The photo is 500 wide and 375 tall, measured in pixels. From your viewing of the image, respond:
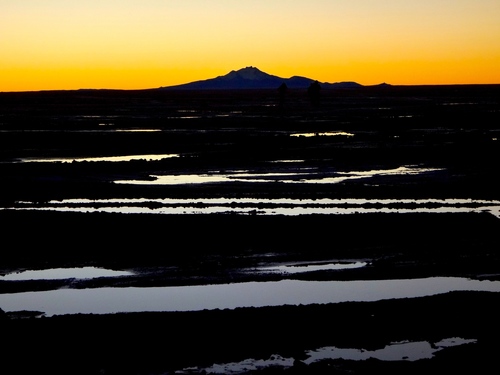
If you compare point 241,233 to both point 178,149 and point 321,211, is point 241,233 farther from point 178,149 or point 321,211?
point 178,149

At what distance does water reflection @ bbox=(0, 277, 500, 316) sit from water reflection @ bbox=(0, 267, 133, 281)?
1.00m

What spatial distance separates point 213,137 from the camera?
153 ft

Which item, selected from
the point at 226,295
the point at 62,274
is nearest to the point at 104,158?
the point at 62,274

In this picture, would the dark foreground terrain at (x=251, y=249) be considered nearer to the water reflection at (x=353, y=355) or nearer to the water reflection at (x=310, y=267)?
the water reflection at (x=353, y=355)

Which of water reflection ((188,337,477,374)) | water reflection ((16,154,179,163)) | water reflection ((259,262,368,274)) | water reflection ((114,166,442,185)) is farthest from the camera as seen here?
water reflection ((16,154,179,163))

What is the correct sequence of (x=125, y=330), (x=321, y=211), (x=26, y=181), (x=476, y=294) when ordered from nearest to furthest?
(x=125, y=330) < (x=476, y=294) < (x=321, y=211) < (x=26, y=181)

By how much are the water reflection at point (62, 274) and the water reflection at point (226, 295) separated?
3.27ft

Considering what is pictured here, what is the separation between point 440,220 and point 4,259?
29.4 ft

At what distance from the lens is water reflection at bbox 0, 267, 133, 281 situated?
1430cm

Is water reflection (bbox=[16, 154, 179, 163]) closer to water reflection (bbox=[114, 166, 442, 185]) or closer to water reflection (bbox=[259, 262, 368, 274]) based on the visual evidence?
water reflection (bbox=[114, 166, 442, 185])

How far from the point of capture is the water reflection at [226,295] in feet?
40.1

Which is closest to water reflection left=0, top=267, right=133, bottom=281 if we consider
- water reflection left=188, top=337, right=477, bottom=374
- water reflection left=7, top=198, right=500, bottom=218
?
water reflection left=188, top=337, right=477, bottom=374

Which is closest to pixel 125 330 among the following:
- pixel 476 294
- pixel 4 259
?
pixel 476 294

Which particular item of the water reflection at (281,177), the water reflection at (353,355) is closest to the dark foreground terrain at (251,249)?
the water reflection at (353,355)
